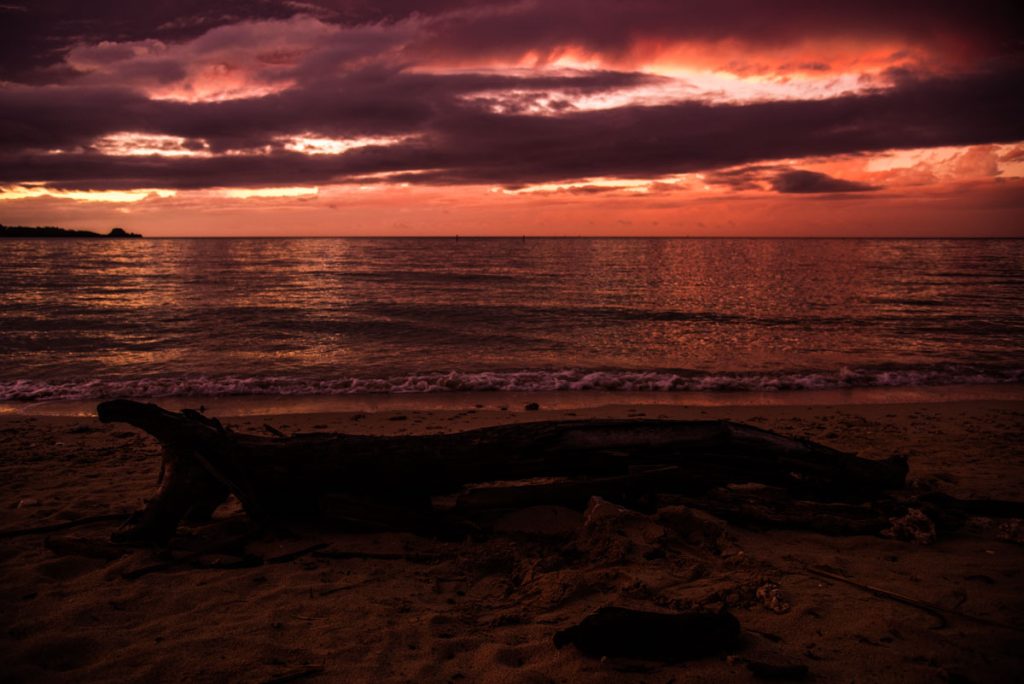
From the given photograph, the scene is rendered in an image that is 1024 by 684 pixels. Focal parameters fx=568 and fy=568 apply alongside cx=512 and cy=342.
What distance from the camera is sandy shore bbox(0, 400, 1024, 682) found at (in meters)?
3.48

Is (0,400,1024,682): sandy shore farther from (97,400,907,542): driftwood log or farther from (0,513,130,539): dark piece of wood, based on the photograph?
(97,400,907,542): driftwood log

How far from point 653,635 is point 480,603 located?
142 centimetres

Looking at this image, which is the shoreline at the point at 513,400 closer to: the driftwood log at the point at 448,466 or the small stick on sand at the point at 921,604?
the driftwood log at the point at 448,466

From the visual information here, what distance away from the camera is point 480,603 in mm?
4387

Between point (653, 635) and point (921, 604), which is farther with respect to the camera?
point (921, 604)

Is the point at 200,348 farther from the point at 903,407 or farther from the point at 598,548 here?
the point at 903,407

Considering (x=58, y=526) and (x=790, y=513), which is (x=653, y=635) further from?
(x=58, y=526)

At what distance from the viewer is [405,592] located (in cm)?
455

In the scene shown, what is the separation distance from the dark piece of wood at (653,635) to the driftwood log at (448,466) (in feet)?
6.83

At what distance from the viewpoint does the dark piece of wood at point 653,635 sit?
3512 millimetres

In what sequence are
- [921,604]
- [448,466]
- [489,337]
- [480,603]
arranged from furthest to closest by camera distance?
[489,337] → [448,466] → [480,603] → [921,604]

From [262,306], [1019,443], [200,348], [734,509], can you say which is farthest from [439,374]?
[262,306]

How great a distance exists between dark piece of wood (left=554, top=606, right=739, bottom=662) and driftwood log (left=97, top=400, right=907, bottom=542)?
2083mm

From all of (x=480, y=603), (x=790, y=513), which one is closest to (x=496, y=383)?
(x=790, y=513)
